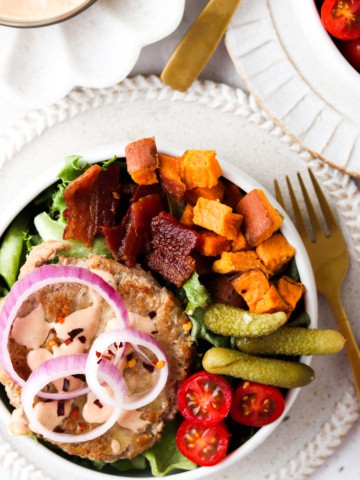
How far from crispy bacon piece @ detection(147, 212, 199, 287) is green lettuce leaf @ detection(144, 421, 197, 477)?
61cm

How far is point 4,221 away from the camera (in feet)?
10.2

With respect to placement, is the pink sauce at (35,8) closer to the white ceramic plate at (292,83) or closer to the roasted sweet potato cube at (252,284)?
the white ceramic plate at (292,83)

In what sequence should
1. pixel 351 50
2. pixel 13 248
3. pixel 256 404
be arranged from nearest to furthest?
pixel 256 404 → pixel 351 50 → pixel 13 248

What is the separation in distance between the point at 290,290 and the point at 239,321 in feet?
0.76

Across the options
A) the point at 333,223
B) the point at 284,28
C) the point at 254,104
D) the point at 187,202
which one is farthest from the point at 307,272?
the point at 284,28

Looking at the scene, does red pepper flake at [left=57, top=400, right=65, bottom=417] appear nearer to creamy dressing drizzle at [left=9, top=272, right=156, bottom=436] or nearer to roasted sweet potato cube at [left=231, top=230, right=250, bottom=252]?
creamy dressing drizzle at [left=9, top=272, right=156, bottom=436]

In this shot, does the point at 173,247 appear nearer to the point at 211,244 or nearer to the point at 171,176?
the point at 211,244

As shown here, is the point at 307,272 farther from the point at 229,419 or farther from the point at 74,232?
the point at 74,232

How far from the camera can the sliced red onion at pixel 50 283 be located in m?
2.90

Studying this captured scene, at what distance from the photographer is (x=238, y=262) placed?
2953mm

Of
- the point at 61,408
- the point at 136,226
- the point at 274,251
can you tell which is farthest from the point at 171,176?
the point at 61,408

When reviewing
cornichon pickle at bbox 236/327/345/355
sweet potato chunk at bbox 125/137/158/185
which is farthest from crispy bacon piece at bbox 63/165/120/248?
cornichon pickle at bbox 236/327/345/355

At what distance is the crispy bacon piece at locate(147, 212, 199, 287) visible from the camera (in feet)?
9.66

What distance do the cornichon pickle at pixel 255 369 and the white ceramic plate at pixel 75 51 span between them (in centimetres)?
113
